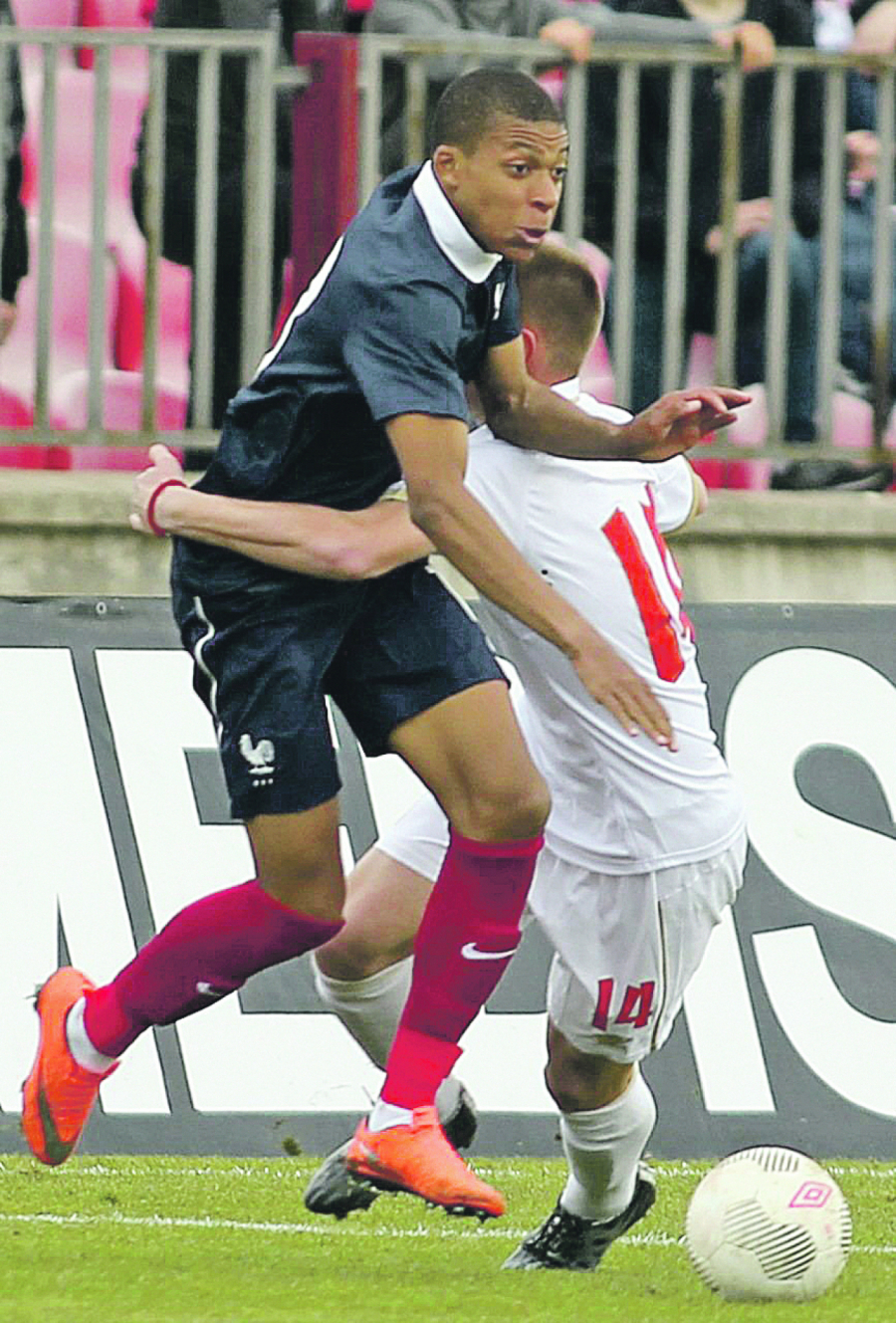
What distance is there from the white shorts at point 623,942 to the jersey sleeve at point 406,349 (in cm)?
102

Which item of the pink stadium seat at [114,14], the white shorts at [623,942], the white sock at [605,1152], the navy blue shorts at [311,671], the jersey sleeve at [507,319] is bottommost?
the white sock at [605,1152]

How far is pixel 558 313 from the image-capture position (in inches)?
228

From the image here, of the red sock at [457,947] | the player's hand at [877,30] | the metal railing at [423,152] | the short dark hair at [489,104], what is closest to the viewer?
the short dark hair at [489,104]

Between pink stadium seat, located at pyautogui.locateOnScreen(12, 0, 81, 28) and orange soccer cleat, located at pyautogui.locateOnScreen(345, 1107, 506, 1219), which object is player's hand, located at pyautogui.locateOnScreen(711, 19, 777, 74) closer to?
pink stadium seat, located at pyautogui.locateOnScreen(12, 0, 81, 28)

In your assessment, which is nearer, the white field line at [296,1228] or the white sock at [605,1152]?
the white sock at [605,1152]

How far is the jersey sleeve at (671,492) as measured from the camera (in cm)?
587

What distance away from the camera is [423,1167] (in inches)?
201

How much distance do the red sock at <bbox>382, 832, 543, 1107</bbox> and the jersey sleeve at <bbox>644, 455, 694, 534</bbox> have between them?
2.88 ft

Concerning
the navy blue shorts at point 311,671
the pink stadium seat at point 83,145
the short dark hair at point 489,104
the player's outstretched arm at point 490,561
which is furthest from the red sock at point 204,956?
the pink stadium seat at point 83,145

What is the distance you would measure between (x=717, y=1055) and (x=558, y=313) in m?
2.49

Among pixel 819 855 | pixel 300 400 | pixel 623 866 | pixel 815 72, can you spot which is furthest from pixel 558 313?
pixel 815 72

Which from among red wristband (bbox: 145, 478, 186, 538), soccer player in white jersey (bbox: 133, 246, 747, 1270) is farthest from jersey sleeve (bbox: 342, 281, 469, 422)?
red wristband (bbox: 145, 478, 186, 538)

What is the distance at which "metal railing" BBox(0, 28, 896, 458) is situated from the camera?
8.34 metres

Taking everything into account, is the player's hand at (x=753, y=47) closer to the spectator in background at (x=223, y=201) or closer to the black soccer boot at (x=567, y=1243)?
the spectator in background at (x=223, y=201)
